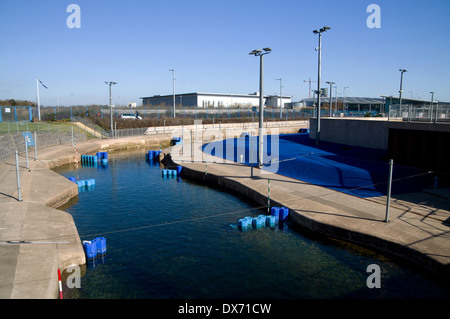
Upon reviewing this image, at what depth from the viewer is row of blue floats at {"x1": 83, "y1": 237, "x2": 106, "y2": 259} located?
12.5 metres

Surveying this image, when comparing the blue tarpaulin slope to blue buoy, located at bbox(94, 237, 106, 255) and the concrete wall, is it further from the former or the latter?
blue buoy, located at bbox(94, 237, 106, 255)

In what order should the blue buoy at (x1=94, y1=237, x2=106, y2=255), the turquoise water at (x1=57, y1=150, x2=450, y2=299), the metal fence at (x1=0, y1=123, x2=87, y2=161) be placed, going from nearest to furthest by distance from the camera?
the turquoise water at (x1=57, y1=150, x2=450, y2=299) < the blue buoy at (x1=94, y1=237, x2=106, y2=255) < the metal fence at (x1=0, y1=123, x2=87, y2=161)

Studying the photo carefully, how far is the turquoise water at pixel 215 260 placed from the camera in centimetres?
1058

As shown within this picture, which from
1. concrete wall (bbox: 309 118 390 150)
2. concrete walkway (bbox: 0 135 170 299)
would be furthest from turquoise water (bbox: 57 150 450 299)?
concrete wall (bbox: 309 118 390 150)

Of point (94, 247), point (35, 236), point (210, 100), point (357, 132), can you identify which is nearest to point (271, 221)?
point (94, 247)

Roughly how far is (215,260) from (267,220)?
13.9ft

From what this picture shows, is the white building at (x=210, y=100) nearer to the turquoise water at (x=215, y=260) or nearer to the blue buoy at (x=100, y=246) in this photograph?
the turquoise water at (x=215, y=260)

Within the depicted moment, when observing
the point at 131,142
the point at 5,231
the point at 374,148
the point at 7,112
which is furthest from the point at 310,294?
the point at 7,112

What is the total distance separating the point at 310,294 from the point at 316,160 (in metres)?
18.3

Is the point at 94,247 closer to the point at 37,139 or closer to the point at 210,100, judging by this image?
the point at 37,139

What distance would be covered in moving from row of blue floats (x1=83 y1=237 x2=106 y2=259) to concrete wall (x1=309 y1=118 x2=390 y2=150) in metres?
20.0

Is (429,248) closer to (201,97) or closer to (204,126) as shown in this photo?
(204,126)

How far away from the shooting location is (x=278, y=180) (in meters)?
22.3

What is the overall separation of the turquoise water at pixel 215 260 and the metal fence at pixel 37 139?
530 inches
